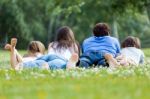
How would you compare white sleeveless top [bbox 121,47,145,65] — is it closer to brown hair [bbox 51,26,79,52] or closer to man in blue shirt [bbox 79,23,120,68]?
man in blue shirt [bbox 79,23,120,68]

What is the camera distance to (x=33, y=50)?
1447 centimetres

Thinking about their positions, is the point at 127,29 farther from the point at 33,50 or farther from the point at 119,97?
the point at 119,97

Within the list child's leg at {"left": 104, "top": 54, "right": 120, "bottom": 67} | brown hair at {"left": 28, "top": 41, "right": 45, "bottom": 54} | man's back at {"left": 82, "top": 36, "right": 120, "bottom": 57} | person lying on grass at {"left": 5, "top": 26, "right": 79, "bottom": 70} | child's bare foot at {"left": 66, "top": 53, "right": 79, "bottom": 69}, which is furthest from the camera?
brown hair at {"left": 28, "top": 41, "right": 45, "bottom": 54}

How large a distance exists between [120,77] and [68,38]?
516 centimetres

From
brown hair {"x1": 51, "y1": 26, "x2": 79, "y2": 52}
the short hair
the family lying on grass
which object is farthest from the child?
brown hair {"x1": 51, "y1": 26, "x2": 79, "y2": 52}

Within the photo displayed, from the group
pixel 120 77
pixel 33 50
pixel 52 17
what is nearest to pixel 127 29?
pixel 52 17

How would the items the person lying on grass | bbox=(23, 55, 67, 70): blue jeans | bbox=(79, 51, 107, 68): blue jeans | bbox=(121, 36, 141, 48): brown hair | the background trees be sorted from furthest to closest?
the background trees < bbox=(121, 36, 141, 48): brown hair < bbox=(79, 51, 107, 68): blue jeans < bbox=(23, 55, 67, 70): blue jeans < the person lying on grass

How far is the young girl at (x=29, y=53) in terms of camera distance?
13.8 metres

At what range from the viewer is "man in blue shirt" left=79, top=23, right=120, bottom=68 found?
13523 millimetres

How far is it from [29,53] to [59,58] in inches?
63.5

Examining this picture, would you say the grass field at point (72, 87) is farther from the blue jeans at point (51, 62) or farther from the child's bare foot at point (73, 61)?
the blue jeans at point (51, 62)

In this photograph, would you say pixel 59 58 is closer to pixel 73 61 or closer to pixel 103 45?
pixel 73 61

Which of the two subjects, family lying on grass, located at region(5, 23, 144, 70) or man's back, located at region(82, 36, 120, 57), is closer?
family lying on grass, located at region(5, 23, 144, 70)

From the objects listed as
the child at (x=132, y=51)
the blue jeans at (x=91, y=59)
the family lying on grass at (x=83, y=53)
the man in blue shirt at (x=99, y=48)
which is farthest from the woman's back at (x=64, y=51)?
the child at (x=132, y=51)
